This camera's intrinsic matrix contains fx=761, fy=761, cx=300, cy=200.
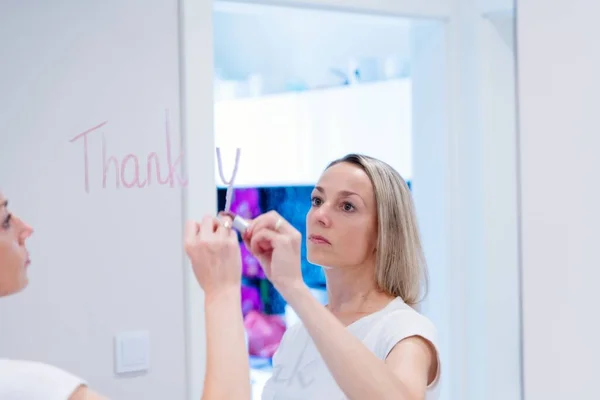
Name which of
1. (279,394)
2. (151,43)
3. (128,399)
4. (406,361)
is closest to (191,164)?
(151,43)

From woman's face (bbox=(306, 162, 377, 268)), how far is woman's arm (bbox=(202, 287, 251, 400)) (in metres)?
0.41

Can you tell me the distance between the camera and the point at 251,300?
3002mm

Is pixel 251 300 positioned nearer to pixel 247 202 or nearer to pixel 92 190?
pixel 247 202

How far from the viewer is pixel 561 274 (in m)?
1.88

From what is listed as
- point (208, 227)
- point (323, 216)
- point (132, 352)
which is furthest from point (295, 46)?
point (208, 227)

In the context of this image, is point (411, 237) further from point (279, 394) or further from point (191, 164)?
point (191, 164)

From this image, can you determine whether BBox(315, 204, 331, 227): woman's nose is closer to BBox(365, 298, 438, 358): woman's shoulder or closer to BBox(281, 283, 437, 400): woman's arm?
BBox(365, 298, 438, 358): woman's shoulder

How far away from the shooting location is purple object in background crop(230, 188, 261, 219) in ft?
9.48

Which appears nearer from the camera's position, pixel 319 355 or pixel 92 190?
pixel 319 355

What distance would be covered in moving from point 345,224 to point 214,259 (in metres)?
0.43

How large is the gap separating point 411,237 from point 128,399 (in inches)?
29.0

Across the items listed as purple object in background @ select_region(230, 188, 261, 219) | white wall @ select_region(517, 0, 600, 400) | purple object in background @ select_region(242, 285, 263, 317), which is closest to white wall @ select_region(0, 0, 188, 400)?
white wall @ select_region(517, 0, 600, 400)

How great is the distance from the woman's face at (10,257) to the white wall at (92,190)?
0.67 m

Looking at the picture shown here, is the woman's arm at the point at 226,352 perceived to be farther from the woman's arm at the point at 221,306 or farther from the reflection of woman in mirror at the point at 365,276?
the reflection of woman in mirror at the point at 365,276
